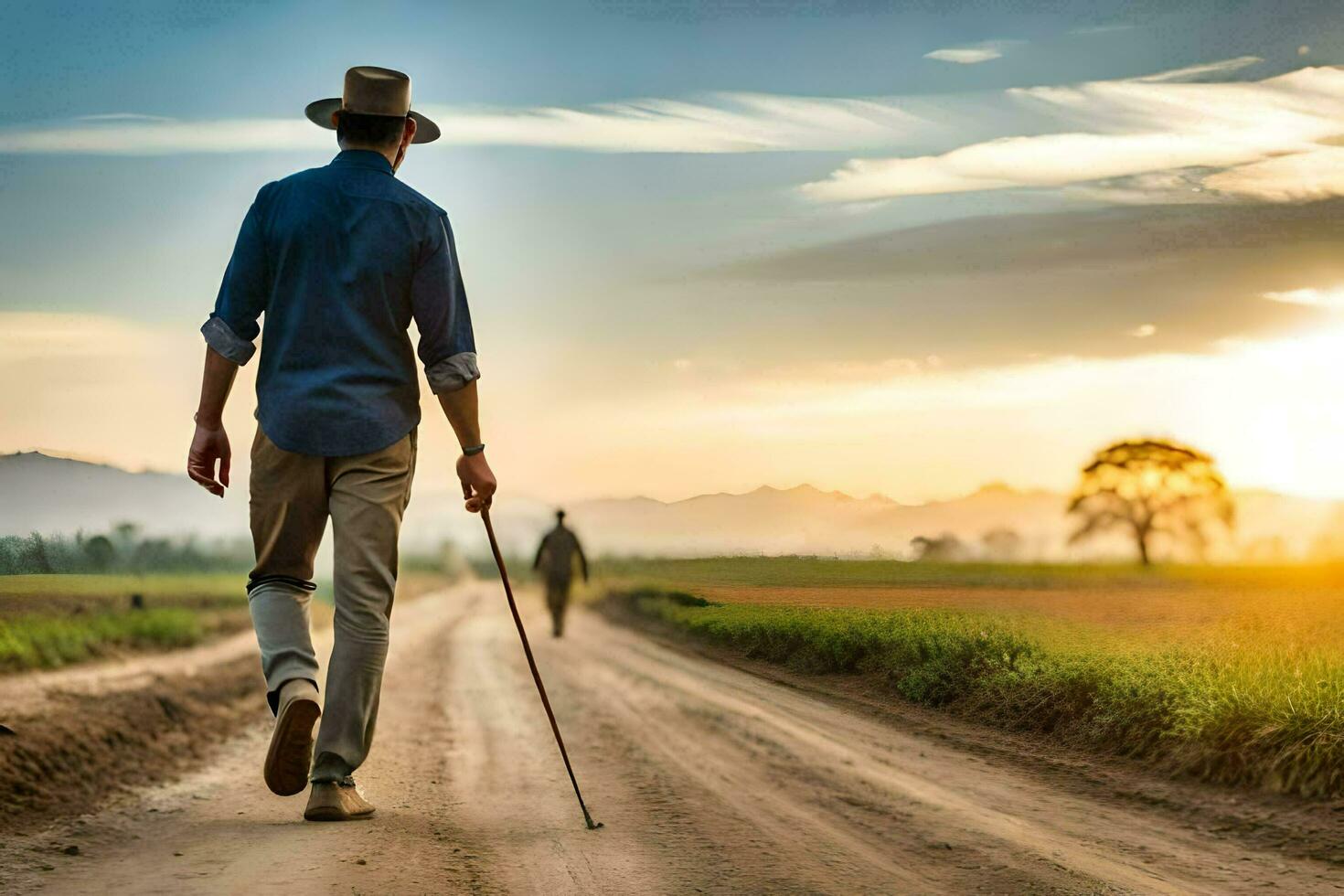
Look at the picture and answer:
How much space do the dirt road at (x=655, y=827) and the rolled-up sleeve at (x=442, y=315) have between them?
1768mm

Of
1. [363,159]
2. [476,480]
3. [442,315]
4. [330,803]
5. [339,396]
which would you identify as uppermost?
[363,159]

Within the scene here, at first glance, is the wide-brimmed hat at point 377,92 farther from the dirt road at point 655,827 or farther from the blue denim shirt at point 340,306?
the dirt road at point 655,827

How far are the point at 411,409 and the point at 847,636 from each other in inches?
375

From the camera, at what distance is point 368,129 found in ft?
15.4

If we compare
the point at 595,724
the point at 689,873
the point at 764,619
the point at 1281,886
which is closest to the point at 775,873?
the point at 689,873

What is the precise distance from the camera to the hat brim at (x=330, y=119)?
4.81m

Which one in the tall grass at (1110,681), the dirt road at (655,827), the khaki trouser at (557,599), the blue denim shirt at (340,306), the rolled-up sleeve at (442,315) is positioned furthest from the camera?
the khaki trouser at (557,599)

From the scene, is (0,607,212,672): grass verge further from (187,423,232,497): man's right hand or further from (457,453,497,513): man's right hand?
(457,453,497,513): man's right hand

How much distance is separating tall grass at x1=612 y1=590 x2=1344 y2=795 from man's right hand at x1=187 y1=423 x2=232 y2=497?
226 inches

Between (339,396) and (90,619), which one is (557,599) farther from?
(339,396)

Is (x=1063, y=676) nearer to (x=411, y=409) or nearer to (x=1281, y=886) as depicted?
(x=1281, y=886)

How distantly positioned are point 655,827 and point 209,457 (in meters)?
2.38

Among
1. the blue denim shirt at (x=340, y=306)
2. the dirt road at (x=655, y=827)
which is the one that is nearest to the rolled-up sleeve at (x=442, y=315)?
the blue denim shirt at (x=340, y=306)

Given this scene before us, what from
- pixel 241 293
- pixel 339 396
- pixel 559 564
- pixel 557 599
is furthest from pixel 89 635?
pixel 559 564
